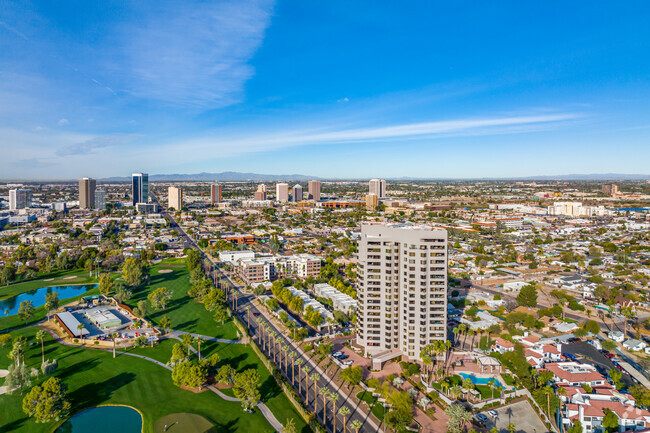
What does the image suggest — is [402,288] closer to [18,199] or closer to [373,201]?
[373,201]

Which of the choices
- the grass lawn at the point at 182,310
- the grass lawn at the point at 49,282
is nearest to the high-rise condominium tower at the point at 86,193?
the grass lawn at the point at 49,282

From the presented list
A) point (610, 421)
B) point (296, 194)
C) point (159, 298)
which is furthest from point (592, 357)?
point (296, 194)

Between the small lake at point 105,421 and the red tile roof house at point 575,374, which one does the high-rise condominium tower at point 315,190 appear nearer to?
the red tile roof house at point 575,374

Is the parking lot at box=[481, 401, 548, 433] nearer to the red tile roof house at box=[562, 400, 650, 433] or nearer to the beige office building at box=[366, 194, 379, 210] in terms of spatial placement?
the red tile roof house at box=[562, 400, 650, 433]

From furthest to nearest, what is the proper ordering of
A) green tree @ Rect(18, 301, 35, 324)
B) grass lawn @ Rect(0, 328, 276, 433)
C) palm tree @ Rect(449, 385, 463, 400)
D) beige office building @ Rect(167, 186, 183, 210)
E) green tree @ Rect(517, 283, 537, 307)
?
1. beige office building @ Rect(167, 186, 183, 210)
2. green tree @ Rect(517, 283, 537, 307)
3. green tree @ Rect(18, 301, 35, 324)
4. palm tree @ Rect(449, 385, 463, 400)
5. grass lawn @ Rect(0, 328, 276, 433)

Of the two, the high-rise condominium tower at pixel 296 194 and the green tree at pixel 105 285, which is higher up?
the high-rise condominium tower at pixel 296 194

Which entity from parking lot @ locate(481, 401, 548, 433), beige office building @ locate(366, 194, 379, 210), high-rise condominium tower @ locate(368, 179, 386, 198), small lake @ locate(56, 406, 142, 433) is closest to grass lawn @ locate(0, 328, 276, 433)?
small lake @ locate(56, 406, 142, 433)

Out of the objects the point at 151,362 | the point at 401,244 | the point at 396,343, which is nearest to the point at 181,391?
the point at 151,362
